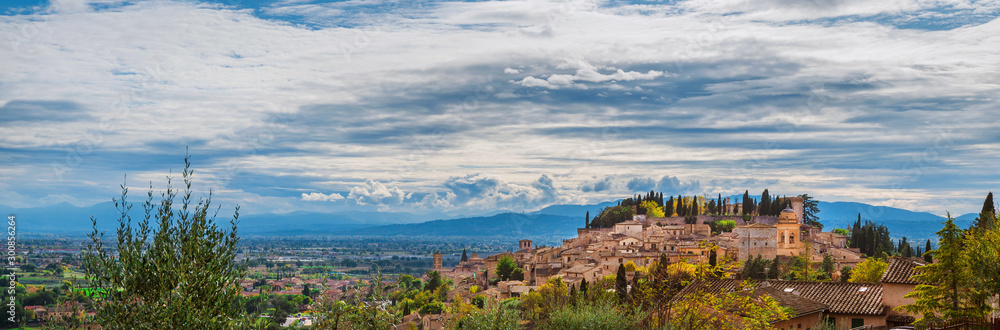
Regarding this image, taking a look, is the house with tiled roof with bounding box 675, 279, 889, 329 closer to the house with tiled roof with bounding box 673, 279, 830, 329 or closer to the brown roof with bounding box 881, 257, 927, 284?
the house with tiled roof with bounding box 673, 279, 830, 329

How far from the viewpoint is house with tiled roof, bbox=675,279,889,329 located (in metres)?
27.8

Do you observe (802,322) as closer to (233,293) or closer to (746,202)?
(233,293)

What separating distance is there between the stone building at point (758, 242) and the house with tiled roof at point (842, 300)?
40816 mm

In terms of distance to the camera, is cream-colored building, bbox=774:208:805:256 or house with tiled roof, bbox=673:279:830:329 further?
cream-colored building, bbox=774:208:805:256

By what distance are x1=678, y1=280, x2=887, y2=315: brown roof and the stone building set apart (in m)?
40.4

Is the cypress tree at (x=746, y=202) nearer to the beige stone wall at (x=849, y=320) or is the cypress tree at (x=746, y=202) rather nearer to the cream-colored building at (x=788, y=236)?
the cream-colored building at (x=788, y=236)

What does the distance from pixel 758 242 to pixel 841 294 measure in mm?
43944

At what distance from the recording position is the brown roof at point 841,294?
1128 inches

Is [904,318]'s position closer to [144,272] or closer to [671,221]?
[144,272]

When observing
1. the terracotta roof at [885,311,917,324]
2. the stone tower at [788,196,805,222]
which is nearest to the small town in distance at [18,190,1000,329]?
the terracotta roof at [885,311,917,324]

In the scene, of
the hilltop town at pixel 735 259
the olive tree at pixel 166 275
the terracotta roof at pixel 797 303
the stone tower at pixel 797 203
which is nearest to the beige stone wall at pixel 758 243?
the hilltop town at pixel 735 259

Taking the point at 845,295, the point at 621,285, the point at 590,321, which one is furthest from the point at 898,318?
the point at 590,321

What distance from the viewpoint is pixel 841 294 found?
3086 centimetres

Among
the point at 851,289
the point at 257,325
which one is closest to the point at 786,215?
the point at 851,289
